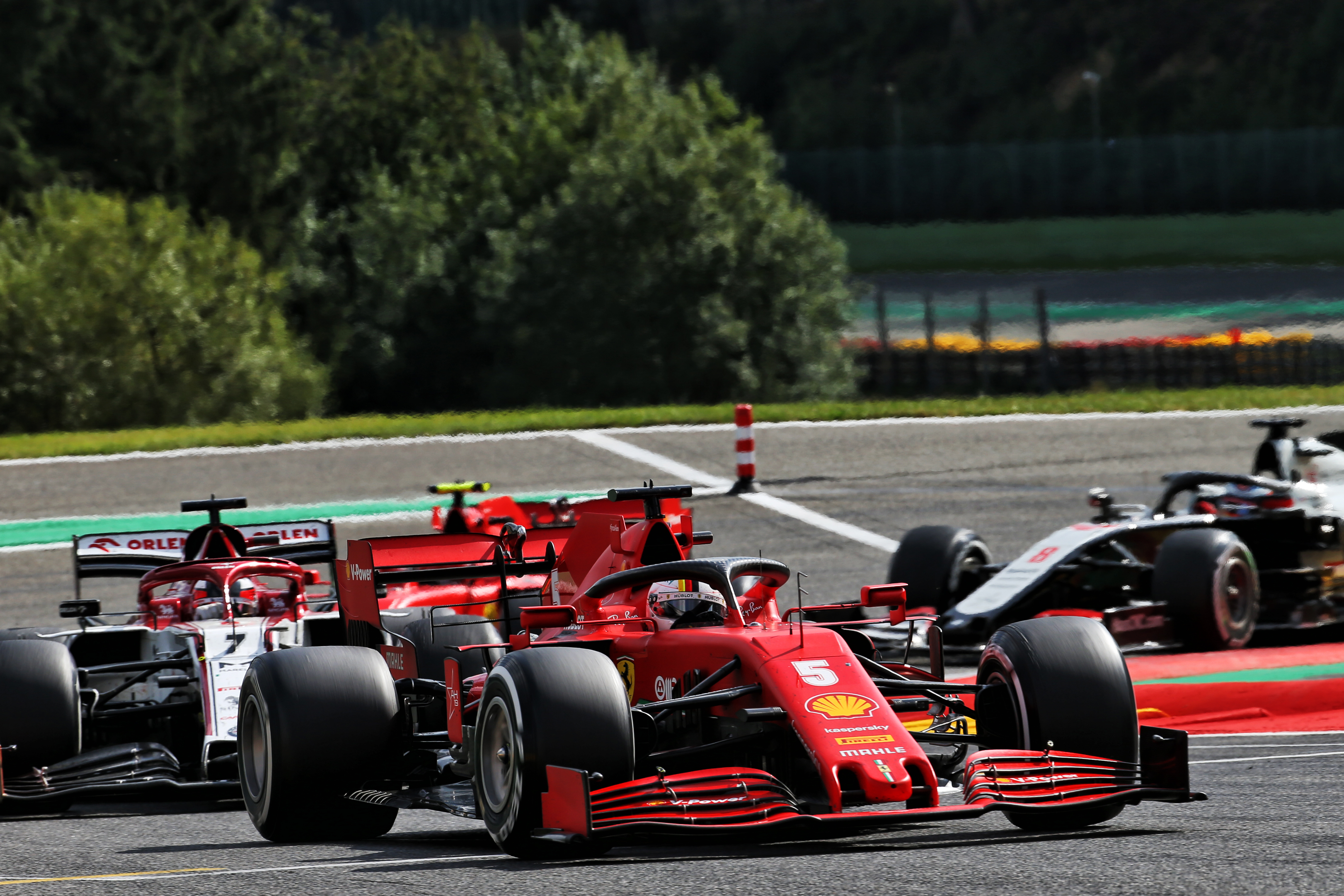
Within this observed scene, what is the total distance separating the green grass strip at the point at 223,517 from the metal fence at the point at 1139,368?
15723 millimetres

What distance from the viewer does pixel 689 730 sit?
702 centimetres

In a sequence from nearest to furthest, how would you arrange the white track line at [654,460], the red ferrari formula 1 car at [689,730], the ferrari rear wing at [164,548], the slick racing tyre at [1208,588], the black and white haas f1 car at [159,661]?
the red ferrari formula 1 car at [689,730] → the black and white haas f1 car at [159,661] → the ferrari rear wing at [164,548] → the slick racing tyre at [1208,588] → the white track line at [654,460]

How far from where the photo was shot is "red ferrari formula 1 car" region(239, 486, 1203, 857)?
618 centimetres

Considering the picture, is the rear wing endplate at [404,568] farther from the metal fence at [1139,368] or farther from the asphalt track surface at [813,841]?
the metal fence at [1139,368]

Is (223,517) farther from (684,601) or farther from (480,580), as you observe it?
(684,601)

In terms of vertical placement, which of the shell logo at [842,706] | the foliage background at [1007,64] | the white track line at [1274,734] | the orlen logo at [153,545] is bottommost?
the white track line at [1274,734]

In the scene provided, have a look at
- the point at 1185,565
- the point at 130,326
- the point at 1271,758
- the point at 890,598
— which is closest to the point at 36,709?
the point at 890,598

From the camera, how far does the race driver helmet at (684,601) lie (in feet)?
24.1

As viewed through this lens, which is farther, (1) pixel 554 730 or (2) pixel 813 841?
(2) pixel 813 841

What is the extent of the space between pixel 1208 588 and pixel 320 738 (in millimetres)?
6764

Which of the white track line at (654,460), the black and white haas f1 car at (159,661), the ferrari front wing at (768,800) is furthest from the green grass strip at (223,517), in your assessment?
the ferrari front wing at (768,800)

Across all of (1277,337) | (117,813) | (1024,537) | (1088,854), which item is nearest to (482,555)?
(117,813)

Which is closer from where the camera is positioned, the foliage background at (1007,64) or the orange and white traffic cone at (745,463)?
the orange and white traffic cone at (745,463)

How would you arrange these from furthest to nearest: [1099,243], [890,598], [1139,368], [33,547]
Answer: [1099,243], [1139,368], [33,547], [890,598]
